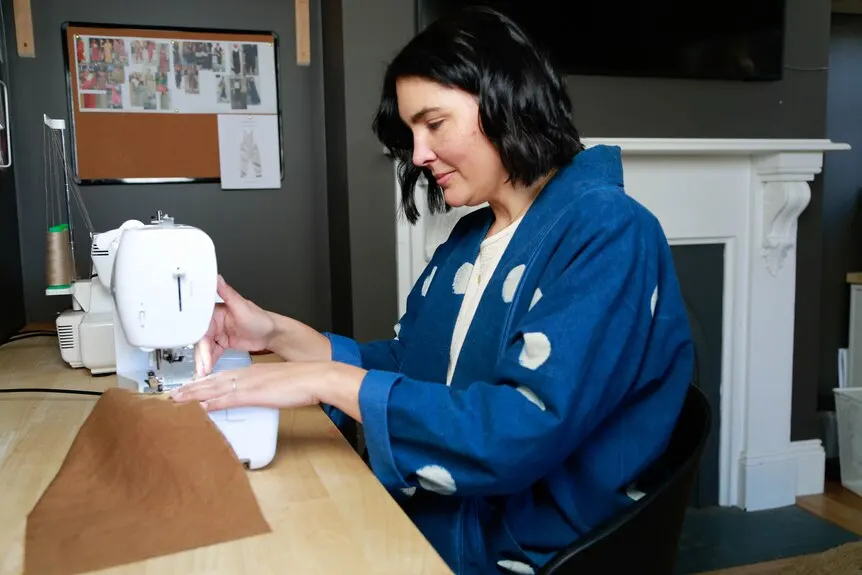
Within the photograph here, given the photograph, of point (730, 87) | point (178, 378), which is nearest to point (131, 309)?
point (178, 378)

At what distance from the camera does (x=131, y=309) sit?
96cm

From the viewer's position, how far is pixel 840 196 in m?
2.91

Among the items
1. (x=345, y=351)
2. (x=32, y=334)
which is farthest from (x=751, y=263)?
(x=32, y=334)

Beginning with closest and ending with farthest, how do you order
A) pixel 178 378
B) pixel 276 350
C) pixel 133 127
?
pixel 178 378 → pixel 276 350 → pixel 133 127

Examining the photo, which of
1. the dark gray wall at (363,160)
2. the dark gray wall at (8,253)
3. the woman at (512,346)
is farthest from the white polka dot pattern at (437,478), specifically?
the dark gray wall at (8,253)

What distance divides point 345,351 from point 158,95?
1.27 metres

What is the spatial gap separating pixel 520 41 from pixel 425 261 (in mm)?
1131

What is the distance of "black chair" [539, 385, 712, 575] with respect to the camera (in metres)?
0.80

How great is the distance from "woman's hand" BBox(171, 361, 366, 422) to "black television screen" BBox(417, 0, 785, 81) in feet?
4.91

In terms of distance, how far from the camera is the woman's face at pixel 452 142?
1072 mm

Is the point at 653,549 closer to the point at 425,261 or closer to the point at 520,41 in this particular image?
the point at 520,41

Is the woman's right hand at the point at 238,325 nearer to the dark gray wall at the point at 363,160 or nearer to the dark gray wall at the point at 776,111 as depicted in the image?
the dark gray wall at the point at 363,160

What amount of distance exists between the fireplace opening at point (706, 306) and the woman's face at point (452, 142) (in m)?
1.47

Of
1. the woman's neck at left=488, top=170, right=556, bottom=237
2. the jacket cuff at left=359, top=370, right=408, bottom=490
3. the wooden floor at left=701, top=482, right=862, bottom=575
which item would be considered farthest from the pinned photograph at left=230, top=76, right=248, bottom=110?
the wooden floor at left=701, top=482, right=862, bottom=575
